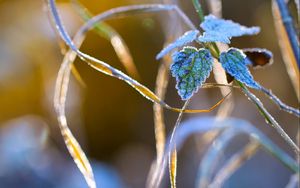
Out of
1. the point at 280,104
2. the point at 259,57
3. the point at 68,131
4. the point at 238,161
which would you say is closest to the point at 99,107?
the point at 238,161

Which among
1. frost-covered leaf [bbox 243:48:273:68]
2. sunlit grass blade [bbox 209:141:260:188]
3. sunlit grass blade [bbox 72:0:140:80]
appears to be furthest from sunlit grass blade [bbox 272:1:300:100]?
sunlit grass blade [bbox 72:0:140:80]

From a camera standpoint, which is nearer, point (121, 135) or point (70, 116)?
point (70, 116)

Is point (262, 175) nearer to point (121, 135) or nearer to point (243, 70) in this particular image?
point (121, 135)

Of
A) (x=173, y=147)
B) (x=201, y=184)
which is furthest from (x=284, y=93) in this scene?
(x=173, y=147)

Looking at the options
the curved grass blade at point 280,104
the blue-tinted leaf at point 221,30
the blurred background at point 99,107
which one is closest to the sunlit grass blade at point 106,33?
the blue-tinted leaf at point 221,30

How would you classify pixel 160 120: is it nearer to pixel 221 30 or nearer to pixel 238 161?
pixel 238 161

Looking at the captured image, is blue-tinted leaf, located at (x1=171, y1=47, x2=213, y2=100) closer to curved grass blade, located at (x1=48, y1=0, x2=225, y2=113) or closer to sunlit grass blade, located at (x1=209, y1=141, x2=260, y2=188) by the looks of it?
curved grass blade, located at (x1=48, y1=0, x2=225, y2=113)
